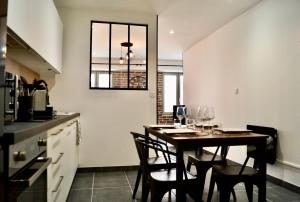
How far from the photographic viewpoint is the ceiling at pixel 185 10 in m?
3.79

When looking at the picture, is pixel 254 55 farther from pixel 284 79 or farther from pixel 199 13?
pixel 199 13

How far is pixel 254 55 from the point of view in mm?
3867

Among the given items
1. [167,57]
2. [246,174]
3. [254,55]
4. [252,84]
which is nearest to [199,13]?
[254,55]

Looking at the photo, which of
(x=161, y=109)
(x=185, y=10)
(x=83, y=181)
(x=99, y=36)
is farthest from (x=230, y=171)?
(x=161, y=109)

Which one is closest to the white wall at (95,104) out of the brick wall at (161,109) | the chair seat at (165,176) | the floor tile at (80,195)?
the floor tile at (80,195)

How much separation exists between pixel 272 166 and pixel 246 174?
1.57m

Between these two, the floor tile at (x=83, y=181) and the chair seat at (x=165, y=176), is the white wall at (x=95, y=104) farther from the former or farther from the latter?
the chair seat at (x=165, y=176)

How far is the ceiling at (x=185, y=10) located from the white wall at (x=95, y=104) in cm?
22

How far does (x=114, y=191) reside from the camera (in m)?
3.07

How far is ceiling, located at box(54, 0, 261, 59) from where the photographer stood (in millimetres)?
3793

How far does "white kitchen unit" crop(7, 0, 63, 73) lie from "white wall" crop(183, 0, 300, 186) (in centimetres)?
287

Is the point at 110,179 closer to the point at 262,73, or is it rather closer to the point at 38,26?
the point at 38,26

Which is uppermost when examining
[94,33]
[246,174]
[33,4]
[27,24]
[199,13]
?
[199,13]

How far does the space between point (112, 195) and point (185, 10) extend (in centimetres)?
306
